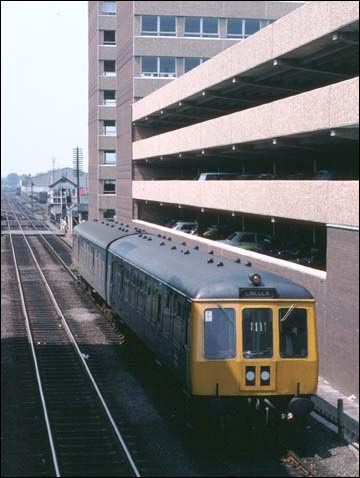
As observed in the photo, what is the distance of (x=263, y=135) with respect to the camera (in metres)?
19.4

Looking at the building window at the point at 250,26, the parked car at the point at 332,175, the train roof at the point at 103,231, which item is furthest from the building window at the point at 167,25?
the parked car at the point at 332,175

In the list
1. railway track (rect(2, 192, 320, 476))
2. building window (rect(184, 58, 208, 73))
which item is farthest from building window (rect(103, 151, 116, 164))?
railway track (rect(2, 192, 320, 476))

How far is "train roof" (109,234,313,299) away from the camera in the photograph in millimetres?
11828

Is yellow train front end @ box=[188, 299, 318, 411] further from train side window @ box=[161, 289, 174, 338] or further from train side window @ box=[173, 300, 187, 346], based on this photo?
train side window @ box=[161, 289, 174, 338]

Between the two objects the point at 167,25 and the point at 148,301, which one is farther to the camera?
the point at 167,25

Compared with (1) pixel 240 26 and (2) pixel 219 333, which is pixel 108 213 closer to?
(1) pixel 240 26

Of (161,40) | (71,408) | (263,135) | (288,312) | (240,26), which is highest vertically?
(240,26)

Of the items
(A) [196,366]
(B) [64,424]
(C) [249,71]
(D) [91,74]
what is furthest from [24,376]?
(D) [91,74]

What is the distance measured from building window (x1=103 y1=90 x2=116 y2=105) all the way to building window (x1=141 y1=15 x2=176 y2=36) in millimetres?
11706

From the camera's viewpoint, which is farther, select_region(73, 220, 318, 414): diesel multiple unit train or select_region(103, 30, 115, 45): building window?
select_region(103, 30, 115, 45): building window

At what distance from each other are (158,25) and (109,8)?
13033 millimetres

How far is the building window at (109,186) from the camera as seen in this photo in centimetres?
5506

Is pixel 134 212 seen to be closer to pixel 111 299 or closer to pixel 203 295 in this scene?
pixel 111 299

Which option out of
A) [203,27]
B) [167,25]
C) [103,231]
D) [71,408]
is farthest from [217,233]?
[203,27]
